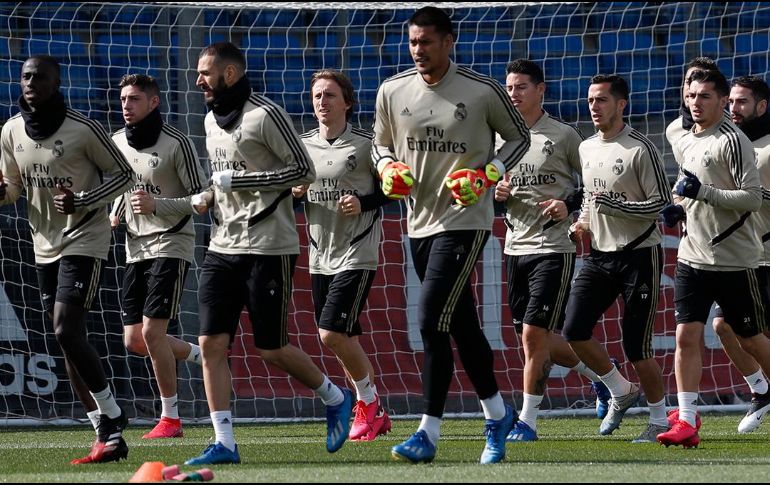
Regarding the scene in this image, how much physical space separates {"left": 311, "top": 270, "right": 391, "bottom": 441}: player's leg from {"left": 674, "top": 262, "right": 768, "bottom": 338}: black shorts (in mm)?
2202

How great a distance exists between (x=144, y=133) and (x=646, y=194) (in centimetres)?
342

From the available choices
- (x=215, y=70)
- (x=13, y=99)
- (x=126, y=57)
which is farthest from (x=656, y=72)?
(x=215, y=70)

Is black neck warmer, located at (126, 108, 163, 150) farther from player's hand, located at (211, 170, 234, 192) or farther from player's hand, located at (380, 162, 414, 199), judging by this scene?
player's hand, located at (380, 162, 414, 199)

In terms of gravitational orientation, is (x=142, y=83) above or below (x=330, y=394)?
above

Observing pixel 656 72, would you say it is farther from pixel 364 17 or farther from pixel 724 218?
pixel 724 218

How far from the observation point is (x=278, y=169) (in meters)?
7.35

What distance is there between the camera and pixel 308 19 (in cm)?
1393

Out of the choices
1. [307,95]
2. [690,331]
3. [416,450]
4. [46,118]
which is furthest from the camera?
[307,95]

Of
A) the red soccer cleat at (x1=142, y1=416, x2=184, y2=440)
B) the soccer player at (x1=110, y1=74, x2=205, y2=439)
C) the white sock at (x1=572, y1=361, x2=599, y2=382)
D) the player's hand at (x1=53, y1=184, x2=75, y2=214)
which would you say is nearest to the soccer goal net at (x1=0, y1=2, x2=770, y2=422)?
the white sock at (x1=572, y1=361, x2=599, y2=382)

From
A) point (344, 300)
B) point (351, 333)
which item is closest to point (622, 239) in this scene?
point (344, 300)

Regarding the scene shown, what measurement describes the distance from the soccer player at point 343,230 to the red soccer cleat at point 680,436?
7.01ft

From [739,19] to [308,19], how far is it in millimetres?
4237

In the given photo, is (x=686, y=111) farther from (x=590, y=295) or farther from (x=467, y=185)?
(x=467, y=185)

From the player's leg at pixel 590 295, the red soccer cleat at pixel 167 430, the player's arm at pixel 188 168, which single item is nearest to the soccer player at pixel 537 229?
the player's leg at pixel 590 295
